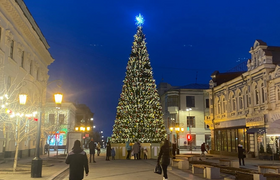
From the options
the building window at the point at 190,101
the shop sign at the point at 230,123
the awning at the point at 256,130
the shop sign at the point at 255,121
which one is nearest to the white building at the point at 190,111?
the building window at the point at 190,101

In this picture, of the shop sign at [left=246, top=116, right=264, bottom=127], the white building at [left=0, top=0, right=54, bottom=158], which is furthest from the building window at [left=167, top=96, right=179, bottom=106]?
the white building at [left=0, top=0, right=54, bottom=158]

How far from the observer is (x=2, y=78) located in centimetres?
2241

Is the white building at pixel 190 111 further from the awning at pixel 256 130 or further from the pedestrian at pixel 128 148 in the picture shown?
the pedestrian at pixel 128 148

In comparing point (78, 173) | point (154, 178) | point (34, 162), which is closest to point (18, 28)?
point (34, 162)

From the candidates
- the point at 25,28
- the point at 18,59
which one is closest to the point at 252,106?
the point at 18,59

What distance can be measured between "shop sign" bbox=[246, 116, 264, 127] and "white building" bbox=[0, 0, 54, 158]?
20152 millimetres

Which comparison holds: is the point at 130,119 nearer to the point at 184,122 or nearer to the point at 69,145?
the point at 69,145

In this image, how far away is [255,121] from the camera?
30594 mm

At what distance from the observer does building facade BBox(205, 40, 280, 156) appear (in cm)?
2825

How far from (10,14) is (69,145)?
14082 mm

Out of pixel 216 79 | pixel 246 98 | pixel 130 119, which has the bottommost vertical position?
pixel 130 119

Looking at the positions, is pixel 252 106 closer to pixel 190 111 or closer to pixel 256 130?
pixel 256 130

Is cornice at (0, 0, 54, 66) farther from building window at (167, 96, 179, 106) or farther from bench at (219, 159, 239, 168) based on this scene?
building window at (167, 96, 179, 106)

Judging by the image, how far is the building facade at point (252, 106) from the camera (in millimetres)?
28250
